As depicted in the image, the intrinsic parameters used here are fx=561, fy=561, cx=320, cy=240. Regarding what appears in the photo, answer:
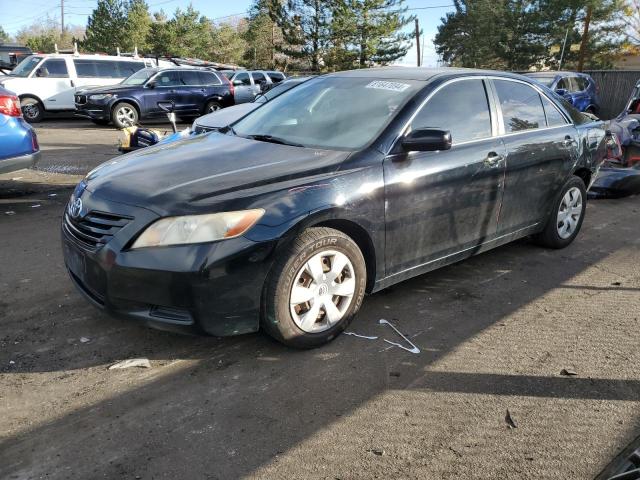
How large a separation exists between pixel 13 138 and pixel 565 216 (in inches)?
237

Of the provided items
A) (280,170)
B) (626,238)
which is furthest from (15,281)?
(626,238)

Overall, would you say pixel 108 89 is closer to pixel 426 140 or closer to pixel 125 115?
pixel 125 115

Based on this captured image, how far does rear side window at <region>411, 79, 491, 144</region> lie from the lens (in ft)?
13.2

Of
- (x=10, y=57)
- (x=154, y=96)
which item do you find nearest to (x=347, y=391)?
(x=154, y=96)

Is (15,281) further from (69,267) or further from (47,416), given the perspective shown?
(47,416)

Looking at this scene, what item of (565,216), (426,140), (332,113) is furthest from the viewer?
(565,216)

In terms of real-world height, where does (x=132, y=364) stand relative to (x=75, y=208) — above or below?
below

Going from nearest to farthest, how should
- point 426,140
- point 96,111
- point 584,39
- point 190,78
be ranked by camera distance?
point 426,140 → point 96,111 → point 190,78 → point 584,39

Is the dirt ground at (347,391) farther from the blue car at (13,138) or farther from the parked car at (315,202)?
the blue car at (13,138)

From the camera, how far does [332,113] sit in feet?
13.7

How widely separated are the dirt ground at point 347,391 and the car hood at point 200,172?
3.16 ft

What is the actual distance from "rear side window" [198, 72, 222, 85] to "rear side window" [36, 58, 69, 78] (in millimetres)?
3904

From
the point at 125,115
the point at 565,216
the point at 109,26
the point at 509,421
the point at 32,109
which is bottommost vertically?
the point at 509,421

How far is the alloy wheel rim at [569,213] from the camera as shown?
5324 millimetres
